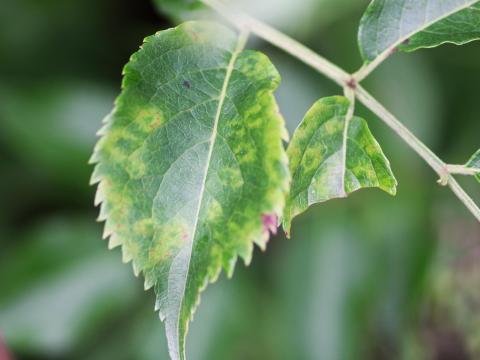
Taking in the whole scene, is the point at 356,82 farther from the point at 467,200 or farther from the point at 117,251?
the point at 117,251

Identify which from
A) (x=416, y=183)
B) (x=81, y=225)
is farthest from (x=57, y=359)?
(x=416, y=183)

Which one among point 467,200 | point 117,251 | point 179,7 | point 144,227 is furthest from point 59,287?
point 467,200

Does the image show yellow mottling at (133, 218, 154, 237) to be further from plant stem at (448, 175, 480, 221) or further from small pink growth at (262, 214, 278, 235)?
plant stem at (448, 175, 480, 221)

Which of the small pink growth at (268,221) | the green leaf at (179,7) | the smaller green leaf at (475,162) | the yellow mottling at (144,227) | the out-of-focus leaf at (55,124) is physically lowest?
the small pink growth at (268,221)

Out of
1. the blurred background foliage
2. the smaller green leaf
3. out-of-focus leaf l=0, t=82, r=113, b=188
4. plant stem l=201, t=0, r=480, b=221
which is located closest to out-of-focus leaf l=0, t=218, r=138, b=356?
the blurred background foliage

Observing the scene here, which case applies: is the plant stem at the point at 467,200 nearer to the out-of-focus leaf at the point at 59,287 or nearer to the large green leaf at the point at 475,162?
the large green leaf at the point at 475,162

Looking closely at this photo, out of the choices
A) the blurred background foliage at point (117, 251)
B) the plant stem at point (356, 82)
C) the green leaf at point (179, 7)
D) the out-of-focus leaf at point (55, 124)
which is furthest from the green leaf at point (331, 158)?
the out-of-focus leaf at point (55, 124)
